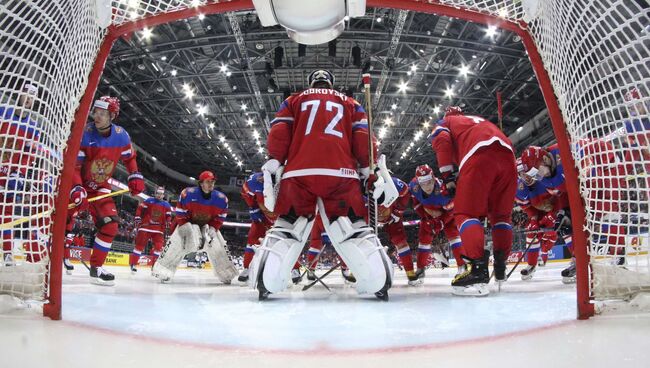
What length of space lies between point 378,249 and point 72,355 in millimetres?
1623

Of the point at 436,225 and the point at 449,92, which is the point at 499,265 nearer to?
the point at 436,225

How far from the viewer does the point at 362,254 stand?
7.20 feet

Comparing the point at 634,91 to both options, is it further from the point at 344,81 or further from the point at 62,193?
the point at 344,81

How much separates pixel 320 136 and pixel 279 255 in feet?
2.42

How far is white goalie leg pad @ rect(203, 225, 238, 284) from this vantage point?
13.6ft

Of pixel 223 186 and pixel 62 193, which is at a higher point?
pixel 223 186

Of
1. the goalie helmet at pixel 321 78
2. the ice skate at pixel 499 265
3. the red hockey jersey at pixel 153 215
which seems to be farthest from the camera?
the red hockey jersey at pixel 153 215

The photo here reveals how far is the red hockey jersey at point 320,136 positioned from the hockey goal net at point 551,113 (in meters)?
0.92

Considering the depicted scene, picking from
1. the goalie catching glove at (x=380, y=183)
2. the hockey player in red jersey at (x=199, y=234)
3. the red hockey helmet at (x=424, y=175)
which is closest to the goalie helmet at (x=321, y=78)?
the goalie catching glove at (x=380, y=183)

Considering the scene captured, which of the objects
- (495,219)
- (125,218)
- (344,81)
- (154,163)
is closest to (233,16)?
(344,81)

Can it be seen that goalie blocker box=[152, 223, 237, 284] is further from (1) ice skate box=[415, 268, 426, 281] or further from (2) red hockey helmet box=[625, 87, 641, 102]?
(2) red hockey helmet box=[625, 87, 641, 102]

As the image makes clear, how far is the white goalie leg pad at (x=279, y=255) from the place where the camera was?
7.20 ft

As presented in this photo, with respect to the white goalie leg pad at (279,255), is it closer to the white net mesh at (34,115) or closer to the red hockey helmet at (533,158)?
the white net mesh at (34,115)

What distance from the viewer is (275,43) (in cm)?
1147
